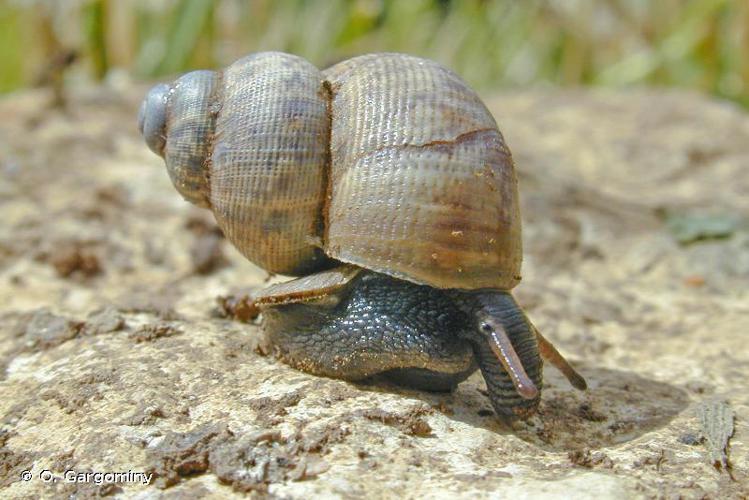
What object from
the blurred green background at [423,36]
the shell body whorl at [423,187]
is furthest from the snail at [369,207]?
the blurred green background at [423,36]

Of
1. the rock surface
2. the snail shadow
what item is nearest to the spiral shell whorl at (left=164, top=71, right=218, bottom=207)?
the rock surface

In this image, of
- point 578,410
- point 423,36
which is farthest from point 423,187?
point 423,36

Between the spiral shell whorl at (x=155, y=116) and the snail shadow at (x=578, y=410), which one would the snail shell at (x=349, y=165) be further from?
the snail shadow at (x=578, y=410)

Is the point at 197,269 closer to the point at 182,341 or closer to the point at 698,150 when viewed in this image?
the point at 182,341

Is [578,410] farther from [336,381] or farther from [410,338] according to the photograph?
[336,381]

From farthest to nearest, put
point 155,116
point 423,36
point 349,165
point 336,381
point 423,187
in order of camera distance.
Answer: point 423,36
point 155,116
point 336,381
point 349,165
point 423,187

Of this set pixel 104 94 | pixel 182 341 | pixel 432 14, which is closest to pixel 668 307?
pixel 182 341

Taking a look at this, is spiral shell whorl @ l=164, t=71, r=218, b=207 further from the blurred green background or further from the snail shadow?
the blurred green background
